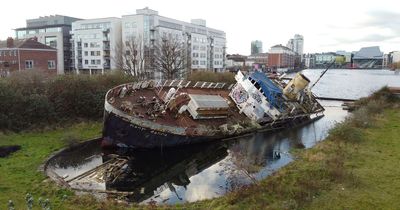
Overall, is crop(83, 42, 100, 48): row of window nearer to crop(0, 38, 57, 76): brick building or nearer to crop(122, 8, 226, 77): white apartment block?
crop(122, 8, 226, 77): white apartment block

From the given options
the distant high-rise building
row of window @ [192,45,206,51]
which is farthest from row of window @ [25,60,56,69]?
row of window @ [192,45,206,51]

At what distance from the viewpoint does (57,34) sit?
9781 cm

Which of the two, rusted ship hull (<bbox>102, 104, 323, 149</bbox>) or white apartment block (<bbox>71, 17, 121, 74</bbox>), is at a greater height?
white apartment block (<bbox>71, 17, 121, 74</bbox>)

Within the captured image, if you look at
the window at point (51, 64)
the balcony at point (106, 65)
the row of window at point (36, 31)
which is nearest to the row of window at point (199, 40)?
the balcony at point (106, 65)

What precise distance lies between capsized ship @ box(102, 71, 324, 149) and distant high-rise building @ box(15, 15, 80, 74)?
73887 millimetres

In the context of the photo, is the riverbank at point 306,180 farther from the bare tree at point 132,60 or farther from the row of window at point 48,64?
the row of window at point 48,64

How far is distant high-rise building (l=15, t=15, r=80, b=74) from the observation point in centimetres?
9762

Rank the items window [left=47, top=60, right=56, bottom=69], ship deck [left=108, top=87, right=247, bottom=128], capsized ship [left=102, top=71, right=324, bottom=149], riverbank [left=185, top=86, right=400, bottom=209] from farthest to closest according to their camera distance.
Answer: window [left=47, top=60, right=56, bottom=69] < ship deck [left=108, top=87, right=247, bottom=128] < capsized ship [left=102, top=71, right=324, bottom=149] < riverbank [left=185, top=86, right=400, bottom=209]

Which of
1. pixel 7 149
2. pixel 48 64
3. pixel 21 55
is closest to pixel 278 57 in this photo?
pixel 48 64

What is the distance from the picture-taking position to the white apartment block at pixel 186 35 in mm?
81438

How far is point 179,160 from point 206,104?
574cm

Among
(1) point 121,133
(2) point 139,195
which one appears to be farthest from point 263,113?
(2) point 139,195

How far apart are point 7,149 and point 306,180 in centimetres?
1757

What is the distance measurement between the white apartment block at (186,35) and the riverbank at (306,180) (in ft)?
140
